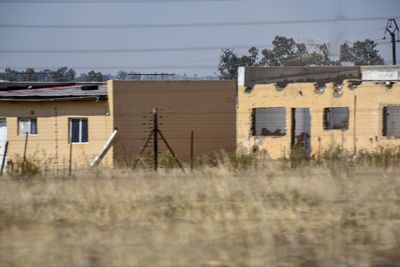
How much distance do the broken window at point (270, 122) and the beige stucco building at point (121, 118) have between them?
113 cm

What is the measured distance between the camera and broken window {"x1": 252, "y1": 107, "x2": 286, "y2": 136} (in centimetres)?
2866

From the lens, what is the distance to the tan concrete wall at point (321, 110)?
25.2 metres

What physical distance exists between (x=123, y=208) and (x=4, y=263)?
2785mm

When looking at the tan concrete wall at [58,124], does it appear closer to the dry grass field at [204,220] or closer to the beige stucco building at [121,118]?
the beige stucco building at [121,118]

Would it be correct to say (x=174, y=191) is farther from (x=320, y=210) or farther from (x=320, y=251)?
(x=320, y=251)

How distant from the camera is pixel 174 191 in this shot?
1045 centimetres

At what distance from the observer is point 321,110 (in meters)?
26.5

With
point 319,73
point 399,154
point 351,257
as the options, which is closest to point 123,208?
point 351,257

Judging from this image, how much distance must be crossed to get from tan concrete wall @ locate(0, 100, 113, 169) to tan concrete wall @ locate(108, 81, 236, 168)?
82 cm

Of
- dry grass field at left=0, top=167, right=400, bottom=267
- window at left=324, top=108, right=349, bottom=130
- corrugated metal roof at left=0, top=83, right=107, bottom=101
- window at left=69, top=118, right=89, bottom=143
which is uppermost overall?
corrugated metal roof at left=0, top=83, right=107, bottom=101

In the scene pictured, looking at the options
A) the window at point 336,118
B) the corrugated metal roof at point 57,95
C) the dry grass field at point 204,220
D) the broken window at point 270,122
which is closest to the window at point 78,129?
the corrugated metal roof at point 57,95

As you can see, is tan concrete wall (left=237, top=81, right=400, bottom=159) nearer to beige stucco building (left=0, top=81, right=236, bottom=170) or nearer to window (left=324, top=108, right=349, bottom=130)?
window (left=324, top=108, right=349, bottom=130)

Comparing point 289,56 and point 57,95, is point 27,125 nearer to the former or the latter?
point 57,95

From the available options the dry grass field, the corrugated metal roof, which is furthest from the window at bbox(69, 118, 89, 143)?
the dry grass field
